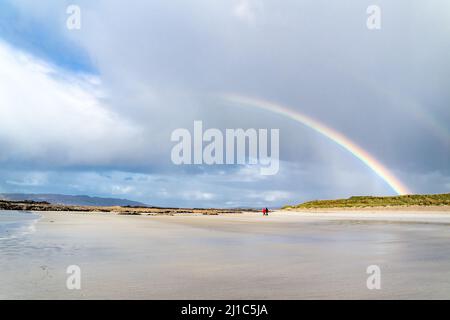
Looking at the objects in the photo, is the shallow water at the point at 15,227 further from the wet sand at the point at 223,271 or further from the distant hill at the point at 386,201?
the distant hill at the point at 386,201

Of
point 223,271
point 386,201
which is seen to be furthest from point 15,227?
point 386,201

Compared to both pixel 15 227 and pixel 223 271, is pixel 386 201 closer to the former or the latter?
pixel 15 227

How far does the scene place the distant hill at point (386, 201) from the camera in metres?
69.2

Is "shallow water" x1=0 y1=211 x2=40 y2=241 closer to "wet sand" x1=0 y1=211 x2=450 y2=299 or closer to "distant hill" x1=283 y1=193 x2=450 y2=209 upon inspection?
"wet sand" x1=0 y1=211 x2=450 y2=299

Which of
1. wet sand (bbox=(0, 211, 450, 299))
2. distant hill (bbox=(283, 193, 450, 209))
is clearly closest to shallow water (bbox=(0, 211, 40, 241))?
wet sand (bbox=(0, 211, 450, 299))

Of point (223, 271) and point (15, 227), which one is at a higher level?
point (223, 271)

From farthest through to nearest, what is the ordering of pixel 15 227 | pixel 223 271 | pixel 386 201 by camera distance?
pixel 386 201 < pixel 15 227 < pixel 223 271

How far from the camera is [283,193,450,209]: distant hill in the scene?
69.2m

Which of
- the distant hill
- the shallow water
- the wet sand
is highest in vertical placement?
the distant hill

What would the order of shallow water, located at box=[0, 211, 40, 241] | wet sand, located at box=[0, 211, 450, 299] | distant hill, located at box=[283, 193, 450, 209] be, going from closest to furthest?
wet sand, located at box=[0, 211, 450, 299] → shallow water, located at box=[0, 211, 40, 241] → distant hill, located at box=[283, 193, 450, 209]

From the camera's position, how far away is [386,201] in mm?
78500
